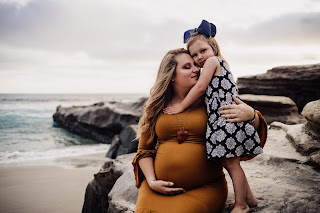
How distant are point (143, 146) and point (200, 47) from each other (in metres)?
1.22

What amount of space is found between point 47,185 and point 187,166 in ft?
17.5

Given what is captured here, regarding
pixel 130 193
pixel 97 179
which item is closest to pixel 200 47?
pixel 130 193

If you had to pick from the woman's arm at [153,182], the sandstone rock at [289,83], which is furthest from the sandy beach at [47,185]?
the sandstone rock at [289,83]

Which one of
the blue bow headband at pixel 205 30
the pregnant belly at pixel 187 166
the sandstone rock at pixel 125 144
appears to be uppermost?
the blue bow headband at pixel 205 30

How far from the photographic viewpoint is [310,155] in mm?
3512

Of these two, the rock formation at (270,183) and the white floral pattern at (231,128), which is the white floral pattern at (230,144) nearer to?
the white floral pattern at (231,128)

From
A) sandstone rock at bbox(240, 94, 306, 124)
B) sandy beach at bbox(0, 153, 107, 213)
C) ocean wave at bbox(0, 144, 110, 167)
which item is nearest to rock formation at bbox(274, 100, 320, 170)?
sandstone rock at bbox(240, 94, 306, 124)

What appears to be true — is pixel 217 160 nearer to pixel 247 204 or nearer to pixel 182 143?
pixel 182 143

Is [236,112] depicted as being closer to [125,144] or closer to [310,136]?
[310,136]

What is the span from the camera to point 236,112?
215 centimetres

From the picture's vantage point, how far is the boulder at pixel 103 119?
44.2ft

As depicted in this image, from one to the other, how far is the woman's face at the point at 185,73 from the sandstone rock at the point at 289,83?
527 centimetres

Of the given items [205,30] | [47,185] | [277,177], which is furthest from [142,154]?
[47,185]

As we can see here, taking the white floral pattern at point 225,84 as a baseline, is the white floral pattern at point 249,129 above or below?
below
